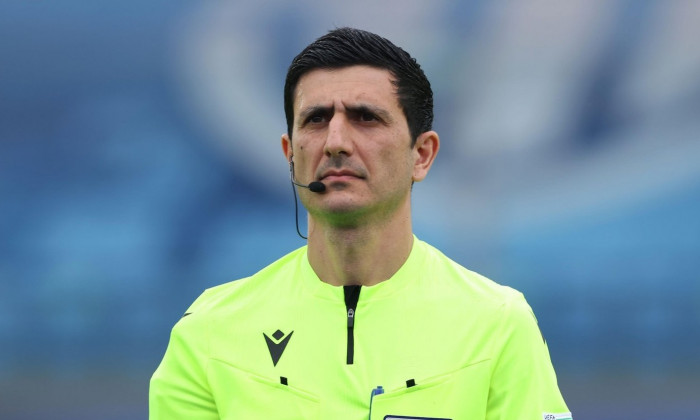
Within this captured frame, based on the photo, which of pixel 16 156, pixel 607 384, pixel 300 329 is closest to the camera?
pixel 300 329

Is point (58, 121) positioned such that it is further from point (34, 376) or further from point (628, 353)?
point (628, 353)

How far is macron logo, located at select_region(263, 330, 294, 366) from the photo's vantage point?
2.51 metres

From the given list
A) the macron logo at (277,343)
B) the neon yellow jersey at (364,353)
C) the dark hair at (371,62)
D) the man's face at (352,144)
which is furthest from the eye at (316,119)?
the macron logo at (277,343)

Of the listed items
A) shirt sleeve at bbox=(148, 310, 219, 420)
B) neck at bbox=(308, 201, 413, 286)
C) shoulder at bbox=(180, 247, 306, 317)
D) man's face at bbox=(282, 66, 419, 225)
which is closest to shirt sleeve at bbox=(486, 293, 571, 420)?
neck at bbox=(308, 201, 413, 286)

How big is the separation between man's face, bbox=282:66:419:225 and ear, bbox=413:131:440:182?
0.17 ft

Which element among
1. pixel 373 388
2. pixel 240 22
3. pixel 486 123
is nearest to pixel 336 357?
pixel 373 388

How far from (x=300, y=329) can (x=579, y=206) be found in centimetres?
284

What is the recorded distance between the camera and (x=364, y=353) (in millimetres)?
2443

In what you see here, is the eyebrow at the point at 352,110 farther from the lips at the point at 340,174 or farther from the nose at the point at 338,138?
the lips at the point at 340,174

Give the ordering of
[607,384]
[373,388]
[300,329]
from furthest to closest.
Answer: [607,384] < [300,329] < [373,388]

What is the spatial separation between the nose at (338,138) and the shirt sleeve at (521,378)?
0.63 meters

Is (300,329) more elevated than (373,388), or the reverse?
(300,329)

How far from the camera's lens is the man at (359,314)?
2.38m

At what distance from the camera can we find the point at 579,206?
4961 mm
